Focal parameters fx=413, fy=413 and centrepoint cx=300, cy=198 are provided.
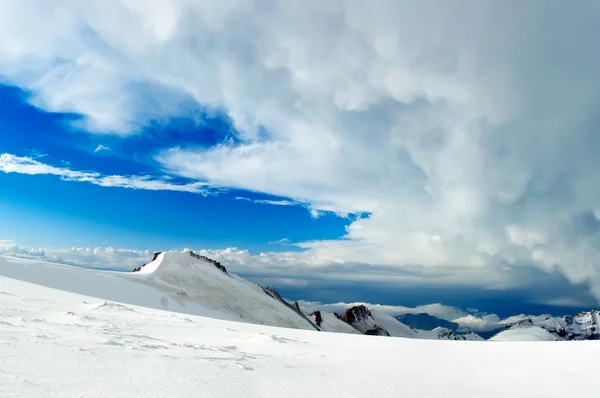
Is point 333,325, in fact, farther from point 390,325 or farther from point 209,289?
point 390,325

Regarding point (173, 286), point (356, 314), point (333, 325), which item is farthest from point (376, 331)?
point (173, 286)

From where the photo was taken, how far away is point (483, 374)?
371 inches

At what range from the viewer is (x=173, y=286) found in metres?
42.1

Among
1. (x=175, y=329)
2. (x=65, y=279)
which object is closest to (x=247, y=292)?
(x=65, y=279)

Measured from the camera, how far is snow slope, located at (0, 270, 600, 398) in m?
6.44

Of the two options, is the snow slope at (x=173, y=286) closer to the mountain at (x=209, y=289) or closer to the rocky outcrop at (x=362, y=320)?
the mountain at (x=209, y=289)

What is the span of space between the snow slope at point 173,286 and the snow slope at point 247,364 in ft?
66.4

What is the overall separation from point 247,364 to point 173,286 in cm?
3592

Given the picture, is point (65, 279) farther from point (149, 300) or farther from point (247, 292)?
point (247, 292)

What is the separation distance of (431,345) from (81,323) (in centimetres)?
1115

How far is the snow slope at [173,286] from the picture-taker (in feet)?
107

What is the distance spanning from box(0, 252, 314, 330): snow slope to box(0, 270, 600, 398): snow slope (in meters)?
20.3

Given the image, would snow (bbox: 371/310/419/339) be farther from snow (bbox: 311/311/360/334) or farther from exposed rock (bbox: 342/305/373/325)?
snow (bbox: 311/311/360/334)

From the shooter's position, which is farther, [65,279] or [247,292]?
[247,292]
